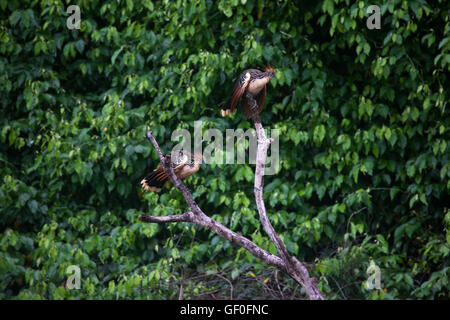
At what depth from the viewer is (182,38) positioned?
16.4 ft

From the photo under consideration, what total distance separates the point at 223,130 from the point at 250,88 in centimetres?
102

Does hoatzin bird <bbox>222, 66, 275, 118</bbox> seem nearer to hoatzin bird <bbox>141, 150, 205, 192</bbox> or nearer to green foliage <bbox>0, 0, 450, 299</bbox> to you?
hoatzin bird <bbox>141, 150, 205, 192</bbox>

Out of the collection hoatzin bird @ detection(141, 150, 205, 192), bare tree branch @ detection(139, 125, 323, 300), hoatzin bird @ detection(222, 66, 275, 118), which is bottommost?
bare tree branch @ detection(139, 125, 323, 300)

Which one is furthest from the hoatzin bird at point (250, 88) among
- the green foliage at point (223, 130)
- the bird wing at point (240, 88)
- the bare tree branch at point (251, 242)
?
the bare tree branch at point (251, 242)

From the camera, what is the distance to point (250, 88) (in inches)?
160

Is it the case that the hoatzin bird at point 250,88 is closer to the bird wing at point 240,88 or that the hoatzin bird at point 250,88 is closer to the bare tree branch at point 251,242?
the bird wing at point 240,88

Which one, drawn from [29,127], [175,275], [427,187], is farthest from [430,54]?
[29,127]

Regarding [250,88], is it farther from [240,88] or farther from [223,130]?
[223,130]

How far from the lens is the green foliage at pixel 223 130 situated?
15.8ft

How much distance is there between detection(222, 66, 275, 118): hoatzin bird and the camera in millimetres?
4023

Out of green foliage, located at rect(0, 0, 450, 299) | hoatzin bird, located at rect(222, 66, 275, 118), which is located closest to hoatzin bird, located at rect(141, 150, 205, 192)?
hoatzin bird, located at rect(222, 66, 275, 118)

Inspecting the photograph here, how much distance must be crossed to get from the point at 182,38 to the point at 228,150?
2.96 ft

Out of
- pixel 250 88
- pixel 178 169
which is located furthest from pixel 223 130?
pixel 178 169

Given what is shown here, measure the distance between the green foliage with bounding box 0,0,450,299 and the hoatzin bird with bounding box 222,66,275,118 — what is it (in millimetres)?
731
